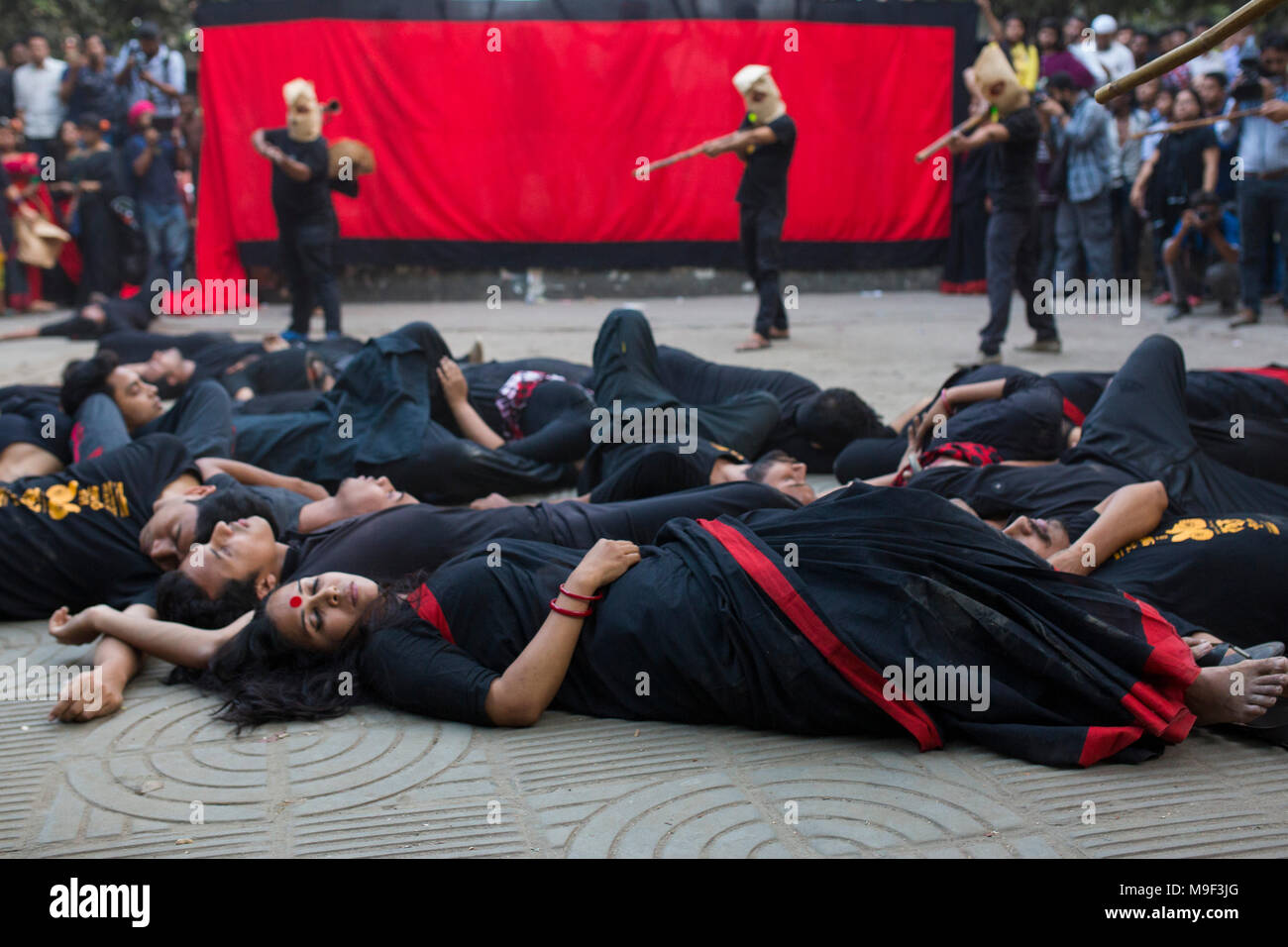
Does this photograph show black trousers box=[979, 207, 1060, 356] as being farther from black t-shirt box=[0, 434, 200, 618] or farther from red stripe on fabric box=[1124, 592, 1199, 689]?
black t-shirt box=[0, 434, 200, 618]

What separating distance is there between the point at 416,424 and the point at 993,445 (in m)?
2.00

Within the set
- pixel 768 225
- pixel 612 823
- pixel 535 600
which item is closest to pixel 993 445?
pixel 535 600

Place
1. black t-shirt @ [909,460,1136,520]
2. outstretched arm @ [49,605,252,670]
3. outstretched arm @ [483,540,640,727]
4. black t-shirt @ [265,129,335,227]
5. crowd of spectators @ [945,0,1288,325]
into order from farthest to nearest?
1. crowd of spectators @ [945,0,1288,325]
2. black t-shirt @ [265,129,335,227]
3. black t-shirt @ [909,460,1136,520]
4. outstretched arm @ [49,605,252,670]
5. outstretched arm @ [483,540,640,727]

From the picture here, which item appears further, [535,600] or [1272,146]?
[1272,146]

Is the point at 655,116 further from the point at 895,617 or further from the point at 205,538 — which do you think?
the point at 895,617

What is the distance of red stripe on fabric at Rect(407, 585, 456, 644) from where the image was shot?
2.55m

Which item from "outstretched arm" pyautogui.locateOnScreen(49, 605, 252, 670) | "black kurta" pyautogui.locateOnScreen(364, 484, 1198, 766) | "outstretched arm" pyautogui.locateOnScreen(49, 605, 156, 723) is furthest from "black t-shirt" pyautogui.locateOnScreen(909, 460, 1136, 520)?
"outstretched arm" pyautogui.locateOnScreen(49, 605, 156, 723)

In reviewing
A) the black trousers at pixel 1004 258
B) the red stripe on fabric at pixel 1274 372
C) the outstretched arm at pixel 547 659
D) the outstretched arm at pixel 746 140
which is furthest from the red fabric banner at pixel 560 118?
the outstretched arm at pixel 547 659

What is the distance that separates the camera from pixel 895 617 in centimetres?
233

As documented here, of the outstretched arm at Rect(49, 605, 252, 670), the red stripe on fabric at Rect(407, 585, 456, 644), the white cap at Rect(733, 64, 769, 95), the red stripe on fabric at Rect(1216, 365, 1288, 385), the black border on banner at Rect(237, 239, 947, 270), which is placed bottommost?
the outstretched arm at Rect(49, 605, 252, 670)

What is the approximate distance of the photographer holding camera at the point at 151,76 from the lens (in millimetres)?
9742

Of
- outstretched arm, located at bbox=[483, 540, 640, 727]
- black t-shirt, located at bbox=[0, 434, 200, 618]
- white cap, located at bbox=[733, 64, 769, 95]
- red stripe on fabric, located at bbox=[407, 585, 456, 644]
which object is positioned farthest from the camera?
white cap, located at bbox=[733, 64, 769, 95]

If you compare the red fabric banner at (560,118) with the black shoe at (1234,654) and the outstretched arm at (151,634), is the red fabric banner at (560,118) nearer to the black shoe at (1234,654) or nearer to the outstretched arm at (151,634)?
the outstretched arm at (151,634)

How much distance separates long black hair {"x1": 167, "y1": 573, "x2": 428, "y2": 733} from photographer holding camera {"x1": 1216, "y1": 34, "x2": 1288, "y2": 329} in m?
6.70
